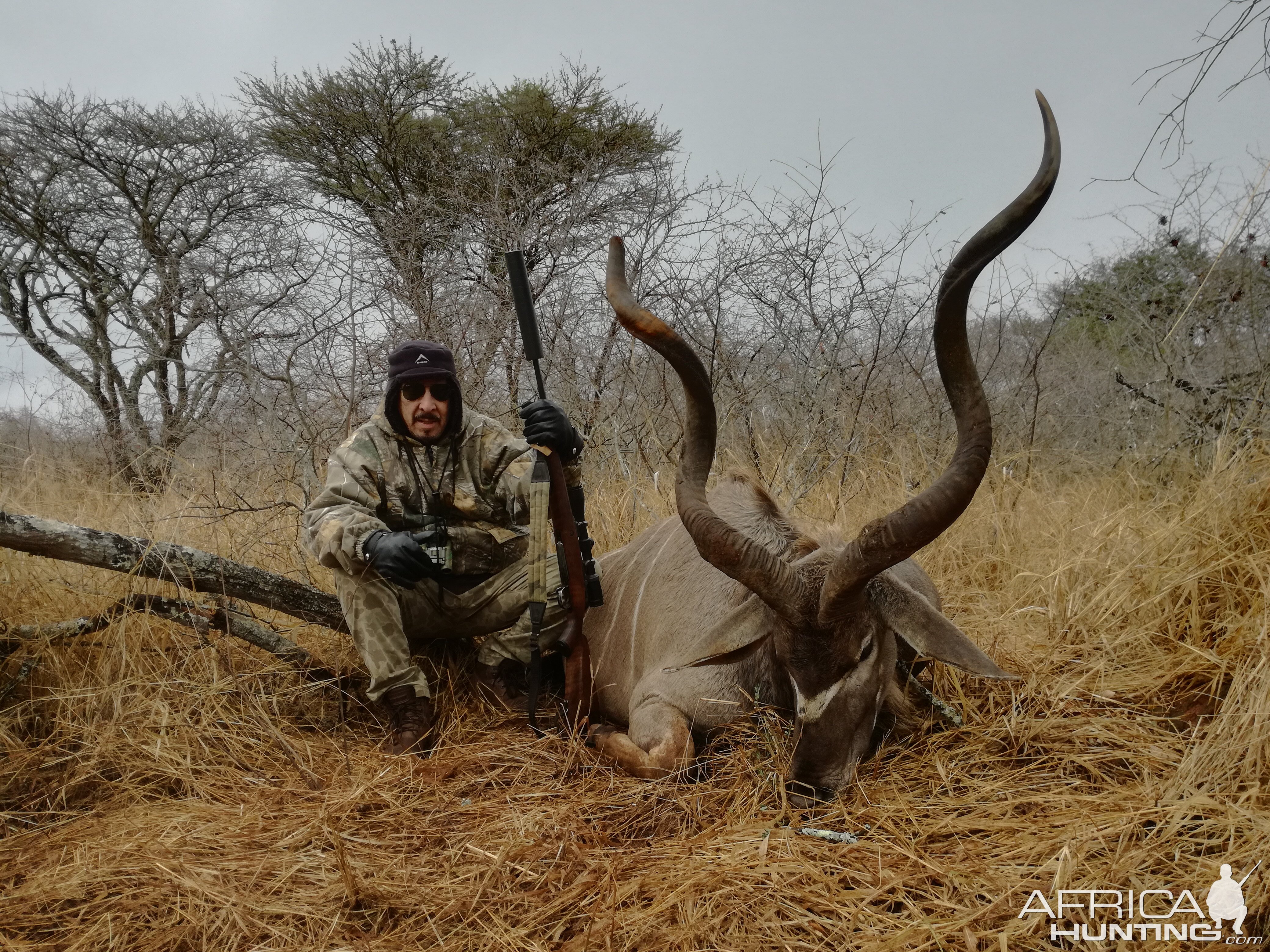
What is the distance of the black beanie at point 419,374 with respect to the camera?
12.2 feet

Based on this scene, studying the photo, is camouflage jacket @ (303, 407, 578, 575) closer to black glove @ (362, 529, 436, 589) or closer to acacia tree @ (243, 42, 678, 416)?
black glove @ (362, 529, 436, 589)

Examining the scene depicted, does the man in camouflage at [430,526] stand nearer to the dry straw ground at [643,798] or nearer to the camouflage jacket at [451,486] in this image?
the camouflage jacket at [451,486]

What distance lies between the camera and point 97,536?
3.10 metres

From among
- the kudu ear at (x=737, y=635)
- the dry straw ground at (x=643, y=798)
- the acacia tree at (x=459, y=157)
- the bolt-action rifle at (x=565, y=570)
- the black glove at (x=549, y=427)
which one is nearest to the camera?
the dry straw ground at (x=643, y=798)

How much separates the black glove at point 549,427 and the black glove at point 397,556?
645 mm

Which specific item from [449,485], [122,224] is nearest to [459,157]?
[122,224]

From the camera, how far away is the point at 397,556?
10.8 ft

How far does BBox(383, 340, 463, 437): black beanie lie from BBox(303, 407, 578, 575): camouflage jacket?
0.15 ft

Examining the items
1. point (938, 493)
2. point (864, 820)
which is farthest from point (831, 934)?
point (938, 493)
